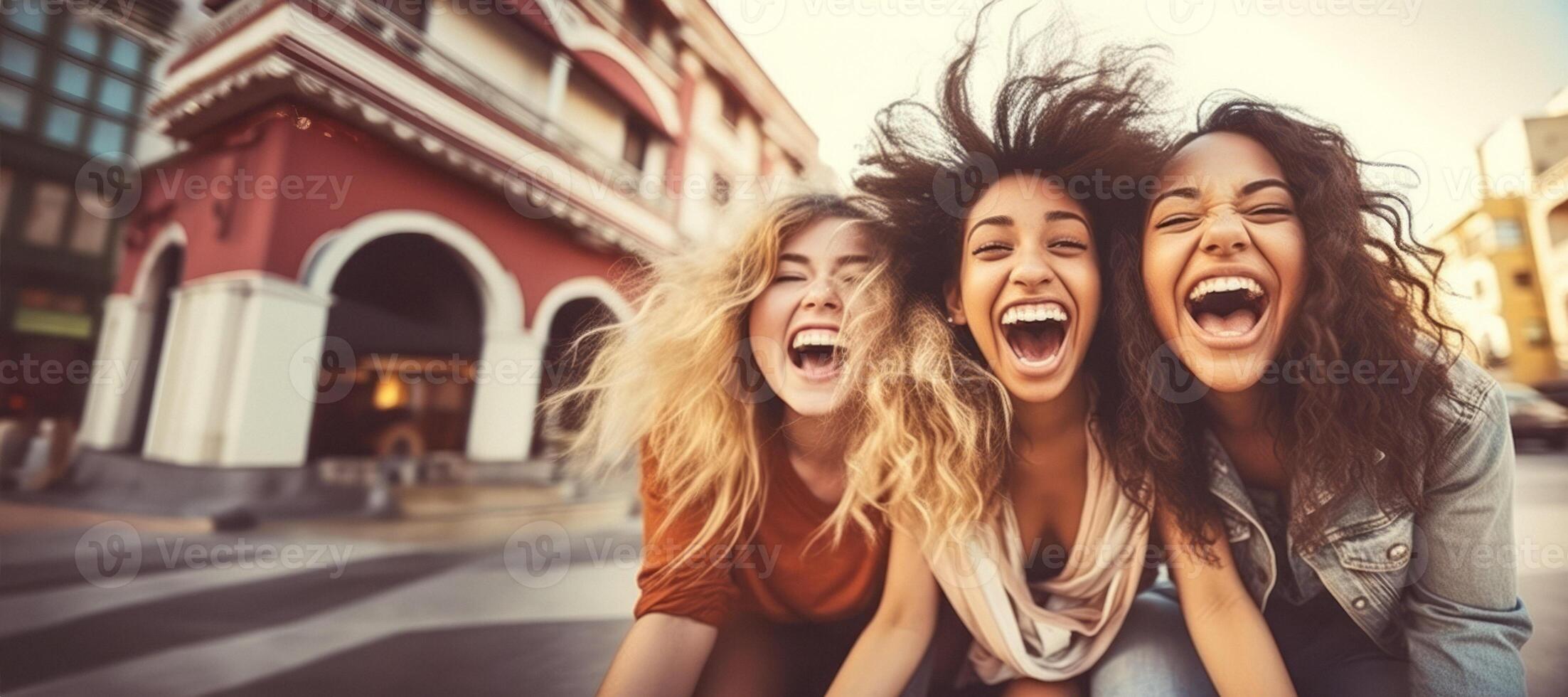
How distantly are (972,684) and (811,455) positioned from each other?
50 cm

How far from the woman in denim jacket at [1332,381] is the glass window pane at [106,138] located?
71.0 inches

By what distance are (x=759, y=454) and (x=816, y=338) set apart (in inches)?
9.6

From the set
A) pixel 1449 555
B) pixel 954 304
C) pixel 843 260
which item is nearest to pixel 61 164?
pixel 843 260

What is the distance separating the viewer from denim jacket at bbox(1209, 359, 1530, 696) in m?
0.76

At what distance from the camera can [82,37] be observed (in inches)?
39.4

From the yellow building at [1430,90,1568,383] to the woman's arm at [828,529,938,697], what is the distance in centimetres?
98

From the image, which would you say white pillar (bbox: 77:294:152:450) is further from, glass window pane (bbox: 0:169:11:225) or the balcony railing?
the balcony railing

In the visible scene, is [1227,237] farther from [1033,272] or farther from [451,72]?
[451,72]

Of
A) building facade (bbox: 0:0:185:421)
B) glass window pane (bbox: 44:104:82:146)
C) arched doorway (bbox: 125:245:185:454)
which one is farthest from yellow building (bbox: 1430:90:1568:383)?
glass window pane (bbox: 44:104:82:146)

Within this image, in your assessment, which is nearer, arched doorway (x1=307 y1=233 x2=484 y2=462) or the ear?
the ear

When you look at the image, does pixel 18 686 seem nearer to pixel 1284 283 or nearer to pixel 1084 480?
pixel 1084 480

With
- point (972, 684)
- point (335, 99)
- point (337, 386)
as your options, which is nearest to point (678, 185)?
point (335, 99)

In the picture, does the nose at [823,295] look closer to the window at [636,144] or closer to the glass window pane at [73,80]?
the window at [636,144]

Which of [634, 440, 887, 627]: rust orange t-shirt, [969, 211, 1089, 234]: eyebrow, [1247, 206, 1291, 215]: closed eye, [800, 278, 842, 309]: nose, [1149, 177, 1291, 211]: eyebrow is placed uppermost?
[1149, 177, 1291, 211]: eyebrow
